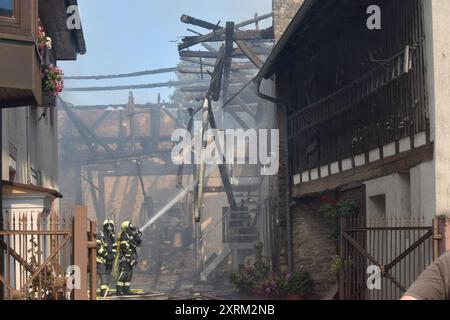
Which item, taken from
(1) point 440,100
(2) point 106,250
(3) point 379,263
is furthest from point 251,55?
(1) point 440,100

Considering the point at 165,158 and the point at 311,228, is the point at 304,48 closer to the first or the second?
the point at 311,228

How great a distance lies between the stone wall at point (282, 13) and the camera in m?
24.7

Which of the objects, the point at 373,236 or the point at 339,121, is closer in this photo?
the point at 373,236

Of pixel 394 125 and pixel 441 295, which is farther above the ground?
pixel 394 125

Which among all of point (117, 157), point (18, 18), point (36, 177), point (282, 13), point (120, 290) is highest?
point (282, 13)

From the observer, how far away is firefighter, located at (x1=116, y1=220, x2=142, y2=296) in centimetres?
2066

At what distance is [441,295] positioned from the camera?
3680 mm

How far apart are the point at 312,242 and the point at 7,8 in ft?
38.2

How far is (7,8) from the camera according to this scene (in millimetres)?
10883

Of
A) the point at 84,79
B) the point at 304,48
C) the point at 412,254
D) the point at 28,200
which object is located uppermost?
the point at 84,79

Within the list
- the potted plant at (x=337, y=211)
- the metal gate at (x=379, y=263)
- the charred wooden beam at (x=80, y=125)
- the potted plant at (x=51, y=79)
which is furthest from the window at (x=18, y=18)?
the charred wooden beam at (x=80, y=125)

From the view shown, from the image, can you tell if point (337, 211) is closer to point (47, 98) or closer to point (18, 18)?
point (47, 98)
